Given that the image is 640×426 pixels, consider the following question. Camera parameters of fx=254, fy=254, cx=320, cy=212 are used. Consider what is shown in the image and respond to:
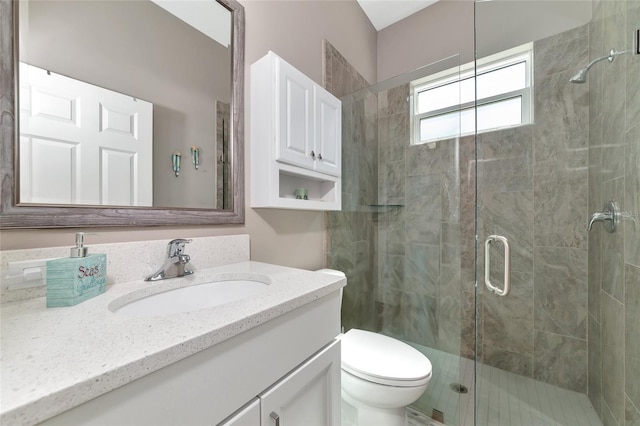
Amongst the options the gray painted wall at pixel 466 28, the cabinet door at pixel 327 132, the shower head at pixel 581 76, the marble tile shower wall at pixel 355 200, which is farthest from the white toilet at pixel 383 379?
the gray painted wall at pixel 466 28

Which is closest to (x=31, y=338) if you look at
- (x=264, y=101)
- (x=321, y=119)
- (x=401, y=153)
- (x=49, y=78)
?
(x=49, y=78)

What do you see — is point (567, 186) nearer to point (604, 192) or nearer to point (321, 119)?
point (604, 192)

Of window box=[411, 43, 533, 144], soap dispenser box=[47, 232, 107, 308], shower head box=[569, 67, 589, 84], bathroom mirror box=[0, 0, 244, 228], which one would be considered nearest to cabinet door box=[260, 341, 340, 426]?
soap dispenser box=[47, 232, 107, 308]

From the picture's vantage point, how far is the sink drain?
1.46m

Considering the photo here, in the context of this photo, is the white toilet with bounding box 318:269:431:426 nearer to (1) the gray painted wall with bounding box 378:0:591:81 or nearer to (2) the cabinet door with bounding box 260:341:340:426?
(2) the cabinet door with bounding box 260:341:340:426

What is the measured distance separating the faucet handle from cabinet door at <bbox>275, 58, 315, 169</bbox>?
0.50 metres

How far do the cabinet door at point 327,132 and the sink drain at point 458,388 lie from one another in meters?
1.41

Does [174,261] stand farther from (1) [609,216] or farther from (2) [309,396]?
(1) [609,216]

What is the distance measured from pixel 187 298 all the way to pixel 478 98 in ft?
6.54

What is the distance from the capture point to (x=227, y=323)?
0.46 m

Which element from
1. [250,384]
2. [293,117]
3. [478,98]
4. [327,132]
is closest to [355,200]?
[327,132]

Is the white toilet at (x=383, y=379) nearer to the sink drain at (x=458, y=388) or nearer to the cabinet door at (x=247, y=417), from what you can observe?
the sink drain at (x=458, y=388)

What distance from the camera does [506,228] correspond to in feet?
5.50

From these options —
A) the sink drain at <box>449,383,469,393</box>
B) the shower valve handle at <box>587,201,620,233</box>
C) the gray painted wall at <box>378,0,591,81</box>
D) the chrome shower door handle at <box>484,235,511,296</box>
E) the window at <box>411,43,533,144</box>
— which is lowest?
the sink drain at <box>449,383,469,393</box>
